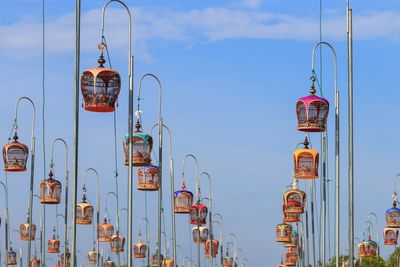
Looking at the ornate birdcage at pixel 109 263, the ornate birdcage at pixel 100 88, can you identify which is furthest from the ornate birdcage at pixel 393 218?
the ornate birdcage at pixel 100 88

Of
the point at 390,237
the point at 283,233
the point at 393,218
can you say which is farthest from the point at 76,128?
the point at 390,237

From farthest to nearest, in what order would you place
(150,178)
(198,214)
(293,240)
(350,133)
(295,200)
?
(293,240) < (198,214) < (295,200) < (150,178) < (350,133)

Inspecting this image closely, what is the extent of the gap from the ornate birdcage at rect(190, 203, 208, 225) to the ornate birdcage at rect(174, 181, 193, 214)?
12.0ft

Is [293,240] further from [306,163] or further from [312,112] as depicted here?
[312,112]

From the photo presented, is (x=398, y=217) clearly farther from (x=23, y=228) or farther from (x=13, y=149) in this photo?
(x=13, y=149)

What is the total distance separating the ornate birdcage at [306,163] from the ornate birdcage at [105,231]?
2061 centimetres

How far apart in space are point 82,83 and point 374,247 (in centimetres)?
3977

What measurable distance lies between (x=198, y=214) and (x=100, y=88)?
20.8 metres

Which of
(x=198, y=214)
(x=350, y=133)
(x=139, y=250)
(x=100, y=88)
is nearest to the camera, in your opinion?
(x=100, y=88)

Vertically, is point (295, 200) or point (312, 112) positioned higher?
point (312, 112)

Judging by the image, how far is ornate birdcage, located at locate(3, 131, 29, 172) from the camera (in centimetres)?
3675

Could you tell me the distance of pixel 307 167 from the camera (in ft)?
119

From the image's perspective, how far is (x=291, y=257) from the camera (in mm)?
67250

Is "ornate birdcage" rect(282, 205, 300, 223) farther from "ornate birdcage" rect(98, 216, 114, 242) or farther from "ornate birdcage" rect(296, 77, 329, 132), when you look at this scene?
"ornate birdcage" rect(296, 77, 329, 132)
